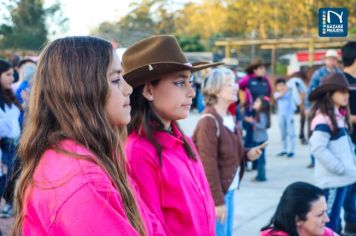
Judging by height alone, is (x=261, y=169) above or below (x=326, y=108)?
below

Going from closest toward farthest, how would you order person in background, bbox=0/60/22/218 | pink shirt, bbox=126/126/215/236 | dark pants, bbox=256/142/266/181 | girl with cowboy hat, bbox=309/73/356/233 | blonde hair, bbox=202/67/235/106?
pink shirt, bbox=126/126/215/236 < blonde hair, bbox=202/67/235/106 < girl with cowboy hat, bbox=309/73/356/233 < person in background, bbox=0/60/22/218 < dark pants, bbox=256/142/266/181

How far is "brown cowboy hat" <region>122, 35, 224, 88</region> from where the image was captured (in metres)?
2.24

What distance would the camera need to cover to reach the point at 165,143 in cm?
226

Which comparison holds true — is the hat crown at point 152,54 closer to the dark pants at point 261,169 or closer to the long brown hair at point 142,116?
the long brown hair at point 142,116

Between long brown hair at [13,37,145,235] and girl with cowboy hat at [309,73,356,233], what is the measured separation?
10.1 feet

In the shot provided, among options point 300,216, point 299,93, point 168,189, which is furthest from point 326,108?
point 299,93

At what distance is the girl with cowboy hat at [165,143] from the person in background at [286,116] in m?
7.25

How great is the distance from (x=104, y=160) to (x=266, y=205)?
5042mm

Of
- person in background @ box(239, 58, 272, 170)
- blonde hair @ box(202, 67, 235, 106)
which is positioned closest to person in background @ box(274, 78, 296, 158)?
person in background @ box(239, 58, 272, 170)

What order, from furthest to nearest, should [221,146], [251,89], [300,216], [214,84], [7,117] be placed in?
[251,89] → [7,117] → [214,84] → [221,146] → [300,216]

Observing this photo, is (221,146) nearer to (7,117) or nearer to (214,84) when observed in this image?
(214,84)

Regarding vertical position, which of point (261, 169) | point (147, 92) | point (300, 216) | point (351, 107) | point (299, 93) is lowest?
point (261, 169)

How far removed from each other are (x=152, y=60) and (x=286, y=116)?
7.55m

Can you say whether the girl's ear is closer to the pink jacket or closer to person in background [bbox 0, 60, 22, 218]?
the pink jacket
